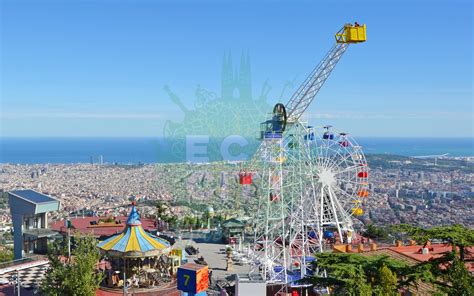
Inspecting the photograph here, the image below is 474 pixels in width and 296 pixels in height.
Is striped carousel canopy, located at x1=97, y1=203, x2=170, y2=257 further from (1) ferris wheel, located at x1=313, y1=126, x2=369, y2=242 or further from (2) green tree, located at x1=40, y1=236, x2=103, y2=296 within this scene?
(1) ferris wheel, located at x1=313, y1=126, x2=369, y2=242

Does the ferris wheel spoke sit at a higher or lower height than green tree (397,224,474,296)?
higher

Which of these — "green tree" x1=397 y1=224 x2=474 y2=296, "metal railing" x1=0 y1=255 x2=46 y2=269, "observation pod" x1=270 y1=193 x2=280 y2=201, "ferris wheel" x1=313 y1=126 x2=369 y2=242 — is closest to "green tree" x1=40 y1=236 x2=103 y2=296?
"metal railing" x1=0 y1=255 x2=46 y2=269

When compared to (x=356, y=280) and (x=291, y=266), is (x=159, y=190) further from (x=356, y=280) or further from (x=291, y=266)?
(x=356, y=280)

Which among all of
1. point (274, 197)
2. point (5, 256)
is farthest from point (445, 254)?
point (5, 256)

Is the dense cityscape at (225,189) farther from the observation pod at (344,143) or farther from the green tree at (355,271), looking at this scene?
the green tree at (355,271)

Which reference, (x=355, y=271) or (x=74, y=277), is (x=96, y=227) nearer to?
(x=74, y=277)

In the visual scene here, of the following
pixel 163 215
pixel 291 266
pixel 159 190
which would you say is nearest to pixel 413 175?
pixel 159 190
